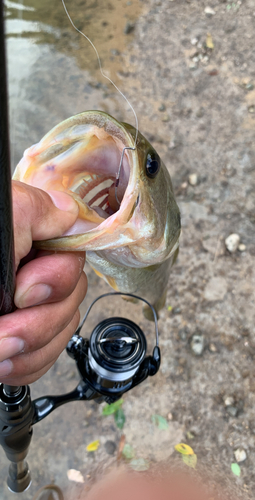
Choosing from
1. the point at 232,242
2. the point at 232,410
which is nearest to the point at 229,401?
the point at 232,410

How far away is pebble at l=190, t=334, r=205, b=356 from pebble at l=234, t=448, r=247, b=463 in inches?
21.0

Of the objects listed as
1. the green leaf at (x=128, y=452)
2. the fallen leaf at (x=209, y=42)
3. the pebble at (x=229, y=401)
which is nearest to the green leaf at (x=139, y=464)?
the green leaf at (x=128, y=452)

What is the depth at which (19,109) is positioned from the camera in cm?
316

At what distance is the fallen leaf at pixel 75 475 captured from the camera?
1929mm

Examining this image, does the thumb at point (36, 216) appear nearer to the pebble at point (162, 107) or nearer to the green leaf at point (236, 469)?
the green leaf at point (236, 469)

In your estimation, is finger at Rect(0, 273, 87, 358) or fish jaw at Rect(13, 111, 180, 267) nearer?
finger at Rect(0, 273, 87, 358)

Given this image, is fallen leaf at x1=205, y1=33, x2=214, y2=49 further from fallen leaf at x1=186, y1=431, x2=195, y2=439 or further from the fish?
fallen leaf at x1=186, y1=431, x2=195, y2=439

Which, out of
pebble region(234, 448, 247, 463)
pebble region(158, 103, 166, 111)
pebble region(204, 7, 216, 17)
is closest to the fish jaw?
pebble region(234, 448, 247, 463)

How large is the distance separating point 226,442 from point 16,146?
2.54m

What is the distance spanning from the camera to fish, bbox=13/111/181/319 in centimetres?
93

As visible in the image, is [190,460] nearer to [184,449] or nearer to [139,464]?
[184,449]

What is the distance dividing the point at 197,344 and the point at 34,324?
1.59 metres

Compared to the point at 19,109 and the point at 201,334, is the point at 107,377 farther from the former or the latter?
the point at 19,109

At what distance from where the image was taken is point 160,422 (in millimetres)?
2047
